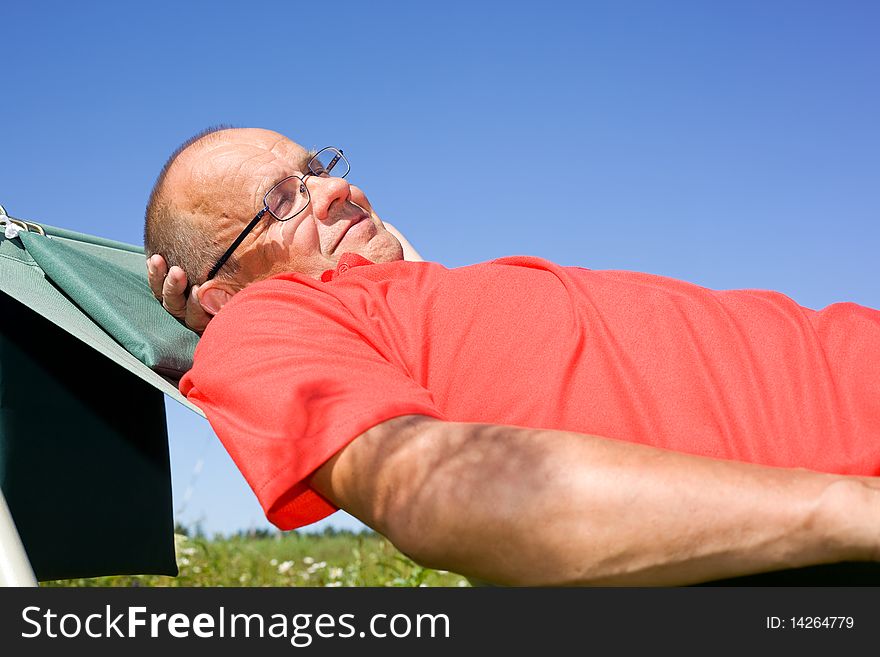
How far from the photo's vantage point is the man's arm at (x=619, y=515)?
1.50 meters

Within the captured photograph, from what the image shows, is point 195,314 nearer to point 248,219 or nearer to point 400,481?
point 248,219

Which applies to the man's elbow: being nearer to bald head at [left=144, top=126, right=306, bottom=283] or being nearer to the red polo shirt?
the red polo shirt

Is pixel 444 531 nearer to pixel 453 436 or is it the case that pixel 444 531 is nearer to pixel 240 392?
pixel 453 436

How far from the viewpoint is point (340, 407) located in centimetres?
170

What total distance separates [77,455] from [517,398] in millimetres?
1712

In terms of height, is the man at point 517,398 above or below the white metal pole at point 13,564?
above

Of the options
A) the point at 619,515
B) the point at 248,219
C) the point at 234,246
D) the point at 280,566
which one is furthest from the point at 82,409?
the point at 280,566

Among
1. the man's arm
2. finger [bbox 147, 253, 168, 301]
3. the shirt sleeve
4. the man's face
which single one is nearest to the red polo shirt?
the shirt sleeve

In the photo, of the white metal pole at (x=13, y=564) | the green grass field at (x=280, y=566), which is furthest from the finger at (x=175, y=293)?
the green grass field at (x=280, y=566)

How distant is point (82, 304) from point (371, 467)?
1.65 m

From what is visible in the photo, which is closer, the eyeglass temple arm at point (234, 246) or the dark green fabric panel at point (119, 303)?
the dark green fabric panel at point (119, 303)

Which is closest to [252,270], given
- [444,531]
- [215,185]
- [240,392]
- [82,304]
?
[215,185]

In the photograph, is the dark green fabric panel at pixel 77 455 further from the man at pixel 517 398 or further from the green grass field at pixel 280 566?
the green grass field at pixel 280 566
